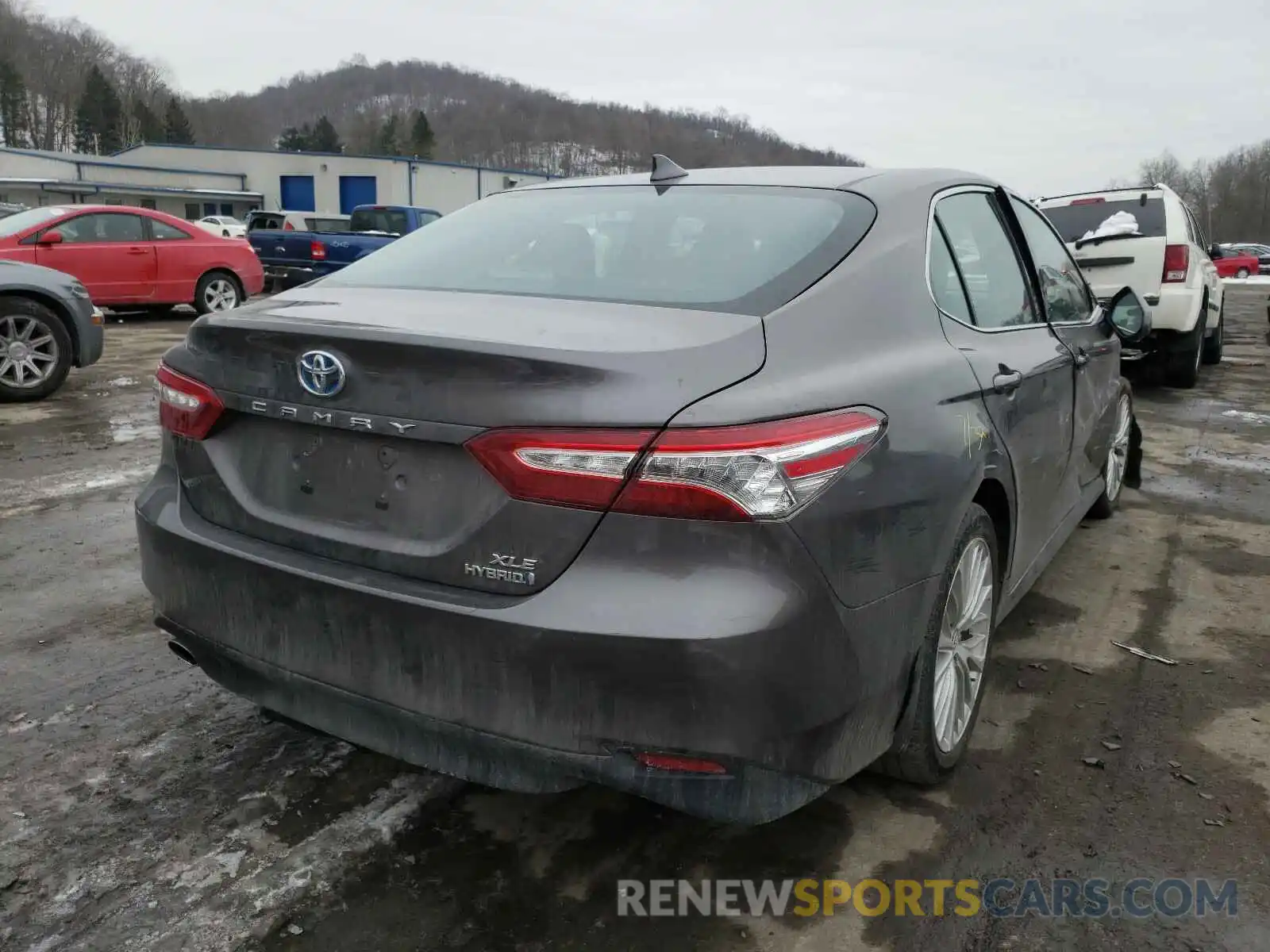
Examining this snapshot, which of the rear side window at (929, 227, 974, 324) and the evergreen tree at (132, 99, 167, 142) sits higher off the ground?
the evergreen tree at (132, 99, 167, 142)

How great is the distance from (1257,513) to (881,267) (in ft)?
14.0

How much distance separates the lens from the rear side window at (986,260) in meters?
2.99

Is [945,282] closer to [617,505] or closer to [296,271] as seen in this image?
[617,505]

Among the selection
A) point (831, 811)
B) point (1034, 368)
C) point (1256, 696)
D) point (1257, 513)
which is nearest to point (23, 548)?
point (831, 811)

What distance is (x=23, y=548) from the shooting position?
4.62 meters

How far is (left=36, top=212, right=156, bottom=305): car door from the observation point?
1233 cm

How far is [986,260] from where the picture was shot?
127 inches

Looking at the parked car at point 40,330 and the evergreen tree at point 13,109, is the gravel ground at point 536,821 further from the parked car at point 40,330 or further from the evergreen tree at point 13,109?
the evergreen tree at point 13,109

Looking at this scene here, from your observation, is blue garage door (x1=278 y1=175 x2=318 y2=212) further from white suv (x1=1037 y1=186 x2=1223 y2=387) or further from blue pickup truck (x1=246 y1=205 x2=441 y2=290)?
white suv (x1=1037 y1=186 x2=1223 y2=387)

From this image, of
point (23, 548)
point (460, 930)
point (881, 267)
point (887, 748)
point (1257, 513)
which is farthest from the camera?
point (1257, 513)

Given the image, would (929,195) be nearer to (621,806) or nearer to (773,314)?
(773,314)

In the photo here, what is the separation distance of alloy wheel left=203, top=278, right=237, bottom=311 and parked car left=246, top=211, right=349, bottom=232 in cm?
1059

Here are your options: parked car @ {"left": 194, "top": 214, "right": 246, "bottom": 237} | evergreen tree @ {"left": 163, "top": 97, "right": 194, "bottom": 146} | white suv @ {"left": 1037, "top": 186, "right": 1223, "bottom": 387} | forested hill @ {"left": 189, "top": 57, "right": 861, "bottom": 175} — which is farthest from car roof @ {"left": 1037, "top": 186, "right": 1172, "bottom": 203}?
evergreen tree @ {"left": 163, "top": 97, "right": 194, "bottom": 146}

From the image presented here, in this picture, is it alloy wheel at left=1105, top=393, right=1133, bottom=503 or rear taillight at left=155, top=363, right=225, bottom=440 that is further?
alloy wheel at left=1105, top=393, right=1133, bottom=503
